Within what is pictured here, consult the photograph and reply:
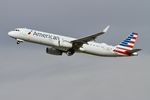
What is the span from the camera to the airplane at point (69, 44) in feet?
367

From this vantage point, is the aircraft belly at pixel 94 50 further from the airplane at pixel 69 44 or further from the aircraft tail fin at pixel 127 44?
the aircraft tail fin at pixel 127 44

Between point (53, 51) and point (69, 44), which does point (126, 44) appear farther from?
point (53, 51)

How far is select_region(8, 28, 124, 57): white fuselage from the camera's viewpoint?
4402 inches

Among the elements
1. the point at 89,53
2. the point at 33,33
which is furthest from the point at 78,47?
the point at 33,33

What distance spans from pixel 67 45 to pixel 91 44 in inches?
222

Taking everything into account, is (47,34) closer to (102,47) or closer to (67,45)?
(67,45)

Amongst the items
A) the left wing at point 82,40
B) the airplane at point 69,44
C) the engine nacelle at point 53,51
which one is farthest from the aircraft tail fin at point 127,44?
the engine nacelle at point 53,51

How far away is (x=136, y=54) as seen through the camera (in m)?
117

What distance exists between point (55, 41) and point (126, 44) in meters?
19.8

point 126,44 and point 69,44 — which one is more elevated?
point 126,44

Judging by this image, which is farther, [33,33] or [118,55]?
[118,55]

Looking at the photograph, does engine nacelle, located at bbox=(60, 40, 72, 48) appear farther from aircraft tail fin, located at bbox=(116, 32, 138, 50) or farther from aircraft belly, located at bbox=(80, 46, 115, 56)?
aircraft tail fin, located at bbox=(116, 32, 138, 50)

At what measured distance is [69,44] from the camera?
374ft

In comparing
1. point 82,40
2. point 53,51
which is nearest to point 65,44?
point 82,40
